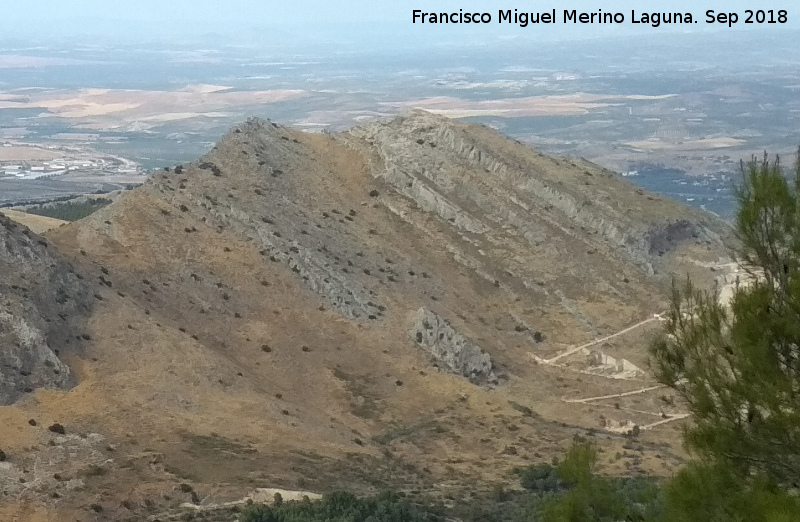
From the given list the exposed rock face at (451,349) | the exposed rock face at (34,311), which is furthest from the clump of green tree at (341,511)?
the exposed rock face at (451,349)

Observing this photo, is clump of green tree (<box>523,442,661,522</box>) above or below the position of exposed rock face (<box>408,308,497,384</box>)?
above

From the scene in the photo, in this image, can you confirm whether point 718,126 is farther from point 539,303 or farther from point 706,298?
point 706,298

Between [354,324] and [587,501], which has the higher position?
[587,501]

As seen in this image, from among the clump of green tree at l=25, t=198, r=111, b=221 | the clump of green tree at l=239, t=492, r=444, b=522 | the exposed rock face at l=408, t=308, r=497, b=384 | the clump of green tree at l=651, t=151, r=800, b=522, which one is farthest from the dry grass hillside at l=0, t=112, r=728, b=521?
the clump of green tree at l=25, t=198, r=111, b=221

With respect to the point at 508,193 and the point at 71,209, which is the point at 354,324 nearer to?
the point at 508,193

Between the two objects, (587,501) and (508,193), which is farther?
(508,193)

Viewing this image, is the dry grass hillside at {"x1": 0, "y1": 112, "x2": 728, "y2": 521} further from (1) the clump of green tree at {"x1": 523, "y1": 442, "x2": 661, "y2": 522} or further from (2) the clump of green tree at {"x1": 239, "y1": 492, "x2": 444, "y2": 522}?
(1) the clump of green tree at {"x1": 523, "y1": 442, "x2": 661, "y2": 522}

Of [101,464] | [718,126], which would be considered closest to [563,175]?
[101,464]

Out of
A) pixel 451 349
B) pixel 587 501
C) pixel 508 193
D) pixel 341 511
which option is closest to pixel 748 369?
pixel 587 501

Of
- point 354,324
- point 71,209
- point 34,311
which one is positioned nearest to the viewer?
point 34,311
